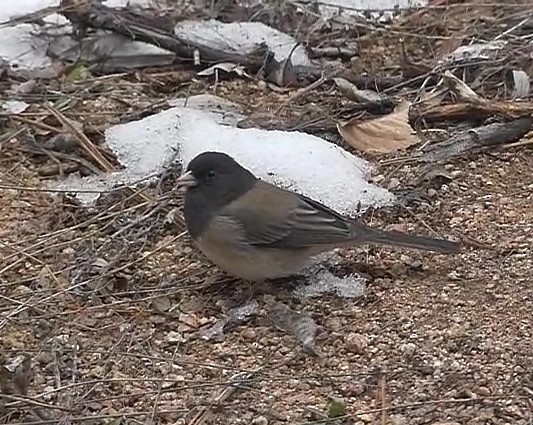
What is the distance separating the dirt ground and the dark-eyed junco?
10 cm

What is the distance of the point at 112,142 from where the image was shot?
3746mm

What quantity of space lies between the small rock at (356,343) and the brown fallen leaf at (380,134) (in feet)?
3.46

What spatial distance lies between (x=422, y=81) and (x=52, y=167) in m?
1.36

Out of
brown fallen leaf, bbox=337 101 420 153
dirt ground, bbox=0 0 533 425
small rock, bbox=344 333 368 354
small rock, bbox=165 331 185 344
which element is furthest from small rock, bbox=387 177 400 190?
small rock, bbox=165 331 185 344

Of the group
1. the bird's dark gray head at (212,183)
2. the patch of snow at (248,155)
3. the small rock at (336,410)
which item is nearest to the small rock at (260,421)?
the small rock at (336,410)

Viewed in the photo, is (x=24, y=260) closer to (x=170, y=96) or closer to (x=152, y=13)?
(x=170, y=96)

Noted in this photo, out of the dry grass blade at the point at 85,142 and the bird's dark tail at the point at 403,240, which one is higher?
the bird's dark tail at the point at 403,240

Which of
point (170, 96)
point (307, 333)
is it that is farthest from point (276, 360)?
point (170, 96)

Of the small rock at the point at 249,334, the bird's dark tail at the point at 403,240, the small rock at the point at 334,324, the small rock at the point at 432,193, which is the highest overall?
the bird's dark tail at the point at 403,240

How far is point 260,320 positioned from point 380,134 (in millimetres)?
1066

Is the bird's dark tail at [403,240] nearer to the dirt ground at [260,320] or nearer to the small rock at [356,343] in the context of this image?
the dirt ground at [260,320]

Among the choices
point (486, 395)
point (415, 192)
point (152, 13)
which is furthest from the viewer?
point (152, 13)

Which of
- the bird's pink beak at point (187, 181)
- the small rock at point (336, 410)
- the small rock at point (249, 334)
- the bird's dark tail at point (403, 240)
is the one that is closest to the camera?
the small rock at point (336, 410)

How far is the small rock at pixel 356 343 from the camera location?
9.07ft
